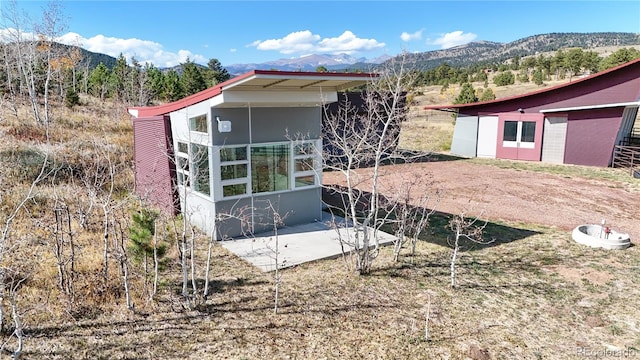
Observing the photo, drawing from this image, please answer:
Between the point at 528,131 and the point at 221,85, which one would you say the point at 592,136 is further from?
the point at 221,85

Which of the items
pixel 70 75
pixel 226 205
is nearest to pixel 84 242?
pixel 226 205

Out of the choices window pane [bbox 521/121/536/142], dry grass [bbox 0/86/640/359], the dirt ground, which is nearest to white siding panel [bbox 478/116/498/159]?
window pane [bbox 521/121/536/142]

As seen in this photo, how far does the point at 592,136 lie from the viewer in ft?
57.0

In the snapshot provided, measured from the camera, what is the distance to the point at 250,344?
434cm

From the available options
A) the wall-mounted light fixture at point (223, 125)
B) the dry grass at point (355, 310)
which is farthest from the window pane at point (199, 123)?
the dry grass at point (355, 310)

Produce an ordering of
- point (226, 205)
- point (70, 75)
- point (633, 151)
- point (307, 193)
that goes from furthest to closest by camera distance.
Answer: point (70, 75)
point (633, 151)
point (307, 193)
point (226, 205)

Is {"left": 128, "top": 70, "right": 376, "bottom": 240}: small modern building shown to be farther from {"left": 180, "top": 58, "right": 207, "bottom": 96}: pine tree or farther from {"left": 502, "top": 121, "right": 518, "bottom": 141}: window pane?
{"left": 180, "top": 58, "right": 207, "bottom": 96}: pine tree

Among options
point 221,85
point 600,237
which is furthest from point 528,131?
point 221,85

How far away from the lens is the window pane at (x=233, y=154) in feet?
25.1

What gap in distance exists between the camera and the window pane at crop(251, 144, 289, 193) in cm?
802

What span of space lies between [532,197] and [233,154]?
351 inches

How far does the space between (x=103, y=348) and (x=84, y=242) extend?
3489 mm

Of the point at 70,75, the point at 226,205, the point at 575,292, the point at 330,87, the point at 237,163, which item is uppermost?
the point at 70,75

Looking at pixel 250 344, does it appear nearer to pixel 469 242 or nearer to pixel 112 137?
pixel 469 242
